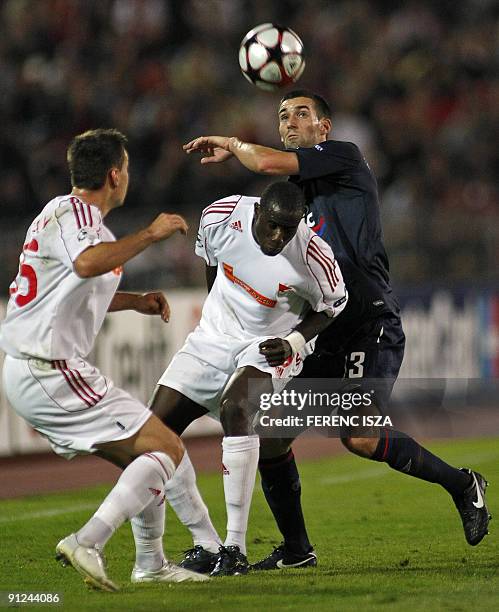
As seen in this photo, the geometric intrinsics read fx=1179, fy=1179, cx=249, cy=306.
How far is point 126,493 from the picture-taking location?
495 cm

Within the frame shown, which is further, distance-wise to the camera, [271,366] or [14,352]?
[271,366]

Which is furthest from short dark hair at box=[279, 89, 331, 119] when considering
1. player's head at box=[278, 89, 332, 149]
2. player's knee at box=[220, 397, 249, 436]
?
player's knee at box=[220, 397, 249, 436]

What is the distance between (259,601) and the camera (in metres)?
4.92

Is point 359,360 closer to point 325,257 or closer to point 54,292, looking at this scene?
point 325,257

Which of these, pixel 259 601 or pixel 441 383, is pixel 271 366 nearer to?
pixel 259 601

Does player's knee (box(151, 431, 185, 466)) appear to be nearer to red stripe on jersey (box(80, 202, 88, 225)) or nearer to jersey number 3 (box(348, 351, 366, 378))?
red stripe on jersey (box(80, 202, 88, 225))

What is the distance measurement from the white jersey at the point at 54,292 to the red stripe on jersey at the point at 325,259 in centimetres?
125

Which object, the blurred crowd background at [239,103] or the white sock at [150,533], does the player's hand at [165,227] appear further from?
the blurred crowd background at [239,103]

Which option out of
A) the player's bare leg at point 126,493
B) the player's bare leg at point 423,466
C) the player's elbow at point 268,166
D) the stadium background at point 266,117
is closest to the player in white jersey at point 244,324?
the player's elbow at point 268,166

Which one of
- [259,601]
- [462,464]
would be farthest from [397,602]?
[462,464]

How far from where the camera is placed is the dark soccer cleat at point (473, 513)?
20.0ft

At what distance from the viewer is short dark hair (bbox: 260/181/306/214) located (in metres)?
5.62

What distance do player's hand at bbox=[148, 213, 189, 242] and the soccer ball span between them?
225 cm

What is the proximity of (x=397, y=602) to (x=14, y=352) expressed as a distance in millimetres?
1913
